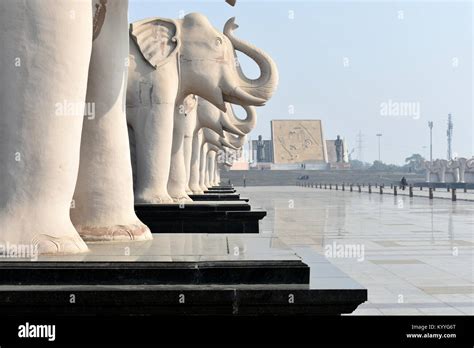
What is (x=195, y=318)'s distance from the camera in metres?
3.40

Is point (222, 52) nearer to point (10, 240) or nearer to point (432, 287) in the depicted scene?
point (432, 287)

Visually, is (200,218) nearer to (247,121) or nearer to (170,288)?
(247,121)

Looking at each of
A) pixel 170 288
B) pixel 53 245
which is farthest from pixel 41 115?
pixel 170 288

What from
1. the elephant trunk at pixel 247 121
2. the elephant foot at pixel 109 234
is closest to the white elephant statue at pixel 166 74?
the elephant foot at pixel 109 234

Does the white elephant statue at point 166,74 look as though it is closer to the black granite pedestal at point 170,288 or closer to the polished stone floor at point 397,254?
the polished stone floor at point 397,254

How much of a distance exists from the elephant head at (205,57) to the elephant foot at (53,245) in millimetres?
4414

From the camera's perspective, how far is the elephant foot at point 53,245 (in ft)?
12.4

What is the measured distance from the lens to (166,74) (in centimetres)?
834

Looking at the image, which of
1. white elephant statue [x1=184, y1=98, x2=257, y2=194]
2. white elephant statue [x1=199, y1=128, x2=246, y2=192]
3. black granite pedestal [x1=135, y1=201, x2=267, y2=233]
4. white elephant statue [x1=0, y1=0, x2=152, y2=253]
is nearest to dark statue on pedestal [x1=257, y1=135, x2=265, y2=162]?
white elephant statue [x1=199, y1=128, x2=246, y2=192]

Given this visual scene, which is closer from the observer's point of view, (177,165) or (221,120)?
(177,165)

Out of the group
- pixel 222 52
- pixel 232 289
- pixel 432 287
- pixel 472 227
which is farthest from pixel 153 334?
pixel 472 227

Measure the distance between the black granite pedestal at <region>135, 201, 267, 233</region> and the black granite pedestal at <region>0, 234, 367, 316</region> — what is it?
4811 millimetres

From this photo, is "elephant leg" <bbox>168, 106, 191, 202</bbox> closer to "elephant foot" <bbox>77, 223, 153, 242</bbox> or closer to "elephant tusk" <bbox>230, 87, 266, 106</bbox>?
"elephant tusk" <bbox>230, 87, 266, 106</bbox>

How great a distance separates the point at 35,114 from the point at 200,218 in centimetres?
507
